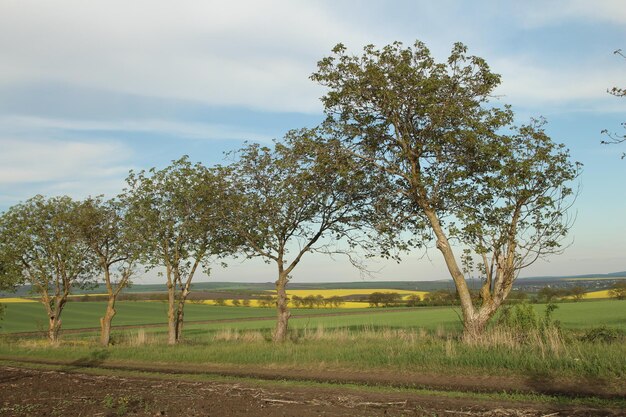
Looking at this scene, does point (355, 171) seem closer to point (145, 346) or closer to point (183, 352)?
point (183, 352)

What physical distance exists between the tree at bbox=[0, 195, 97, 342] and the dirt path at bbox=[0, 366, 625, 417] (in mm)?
18480

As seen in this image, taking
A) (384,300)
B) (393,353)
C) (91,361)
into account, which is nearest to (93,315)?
(384,300)

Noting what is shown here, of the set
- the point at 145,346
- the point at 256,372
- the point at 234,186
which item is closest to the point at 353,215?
the point at 234,186

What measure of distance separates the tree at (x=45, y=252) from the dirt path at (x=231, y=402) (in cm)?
1848

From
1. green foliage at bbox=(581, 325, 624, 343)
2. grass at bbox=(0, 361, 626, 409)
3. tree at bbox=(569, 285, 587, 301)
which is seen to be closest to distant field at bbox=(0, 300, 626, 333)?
tree at bbox=(569, 285, 587, 301)

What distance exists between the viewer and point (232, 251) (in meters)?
27.2

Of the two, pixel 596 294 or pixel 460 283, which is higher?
pixel 460 283

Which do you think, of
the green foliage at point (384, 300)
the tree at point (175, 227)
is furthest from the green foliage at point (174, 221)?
the green foliage at point (384, 300)

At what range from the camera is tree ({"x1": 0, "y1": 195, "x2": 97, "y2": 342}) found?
32875 mm

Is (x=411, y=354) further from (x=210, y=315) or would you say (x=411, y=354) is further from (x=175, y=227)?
(x=210, y=315)

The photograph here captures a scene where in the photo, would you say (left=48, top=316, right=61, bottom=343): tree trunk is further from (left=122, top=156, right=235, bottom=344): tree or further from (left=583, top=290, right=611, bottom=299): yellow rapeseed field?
(left=583, top=290, right=611, bottom=299): yellow rapeseed field

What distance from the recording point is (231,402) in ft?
39.2

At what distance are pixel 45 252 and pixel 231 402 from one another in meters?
26.7

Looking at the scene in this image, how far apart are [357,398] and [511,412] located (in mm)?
3495
